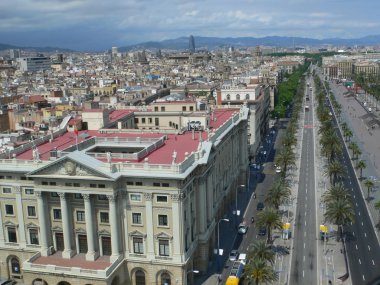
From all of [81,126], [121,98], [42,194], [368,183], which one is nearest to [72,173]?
[42,194]

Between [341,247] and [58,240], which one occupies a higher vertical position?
[58,240]

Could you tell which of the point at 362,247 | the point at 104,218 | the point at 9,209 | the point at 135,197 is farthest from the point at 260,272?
the point at 9,209

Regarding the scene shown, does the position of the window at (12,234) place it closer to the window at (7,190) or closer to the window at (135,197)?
the window at (7,190)

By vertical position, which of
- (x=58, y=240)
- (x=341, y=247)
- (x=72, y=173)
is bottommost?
(x=341, y=247)

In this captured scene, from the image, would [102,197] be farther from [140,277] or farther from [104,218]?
[140,277]

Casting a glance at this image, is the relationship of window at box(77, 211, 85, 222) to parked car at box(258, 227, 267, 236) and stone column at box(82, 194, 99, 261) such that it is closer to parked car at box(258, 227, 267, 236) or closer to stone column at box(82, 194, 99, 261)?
stone column at box(82, 194, 99, 261)

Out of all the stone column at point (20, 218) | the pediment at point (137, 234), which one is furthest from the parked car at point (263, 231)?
the stone column at point (20, 218)

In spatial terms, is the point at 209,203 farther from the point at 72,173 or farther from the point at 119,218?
the point at 72,173
